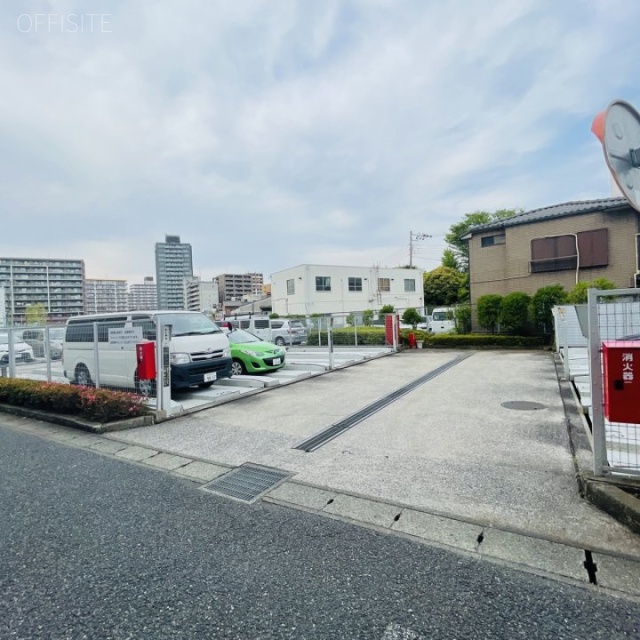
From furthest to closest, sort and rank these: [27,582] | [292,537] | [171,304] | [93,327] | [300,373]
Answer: [171,304] → [300,373] → [93,327] → [292,537] → [27,582]

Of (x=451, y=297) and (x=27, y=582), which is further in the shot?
(x=451, y=297)

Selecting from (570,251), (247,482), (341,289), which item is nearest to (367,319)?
(570,251)

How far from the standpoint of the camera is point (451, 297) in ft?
129

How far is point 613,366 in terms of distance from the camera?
2.70 meters

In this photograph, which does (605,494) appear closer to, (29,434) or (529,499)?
(529,499)

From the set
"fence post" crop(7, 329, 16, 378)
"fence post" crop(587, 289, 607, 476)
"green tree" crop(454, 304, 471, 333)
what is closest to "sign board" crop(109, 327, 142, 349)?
"fence post" crop(7, 329, 16, 378)

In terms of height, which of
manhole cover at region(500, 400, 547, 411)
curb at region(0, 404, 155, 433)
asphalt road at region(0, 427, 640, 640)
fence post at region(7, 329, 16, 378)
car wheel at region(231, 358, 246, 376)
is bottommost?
manhole cover at region(500, 400, 547, 411)

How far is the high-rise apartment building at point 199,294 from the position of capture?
3205 inches

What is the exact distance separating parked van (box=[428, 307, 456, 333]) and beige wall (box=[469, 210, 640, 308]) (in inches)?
45.5

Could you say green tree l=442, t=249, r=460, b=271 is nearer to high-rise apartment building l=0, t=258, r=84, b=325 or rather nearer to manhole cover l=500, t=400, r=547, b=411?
manhole cover l=500, t=400, r=547, b=411

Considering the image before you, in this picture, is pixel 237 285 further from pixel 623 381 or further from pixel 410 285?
pixel 623 381

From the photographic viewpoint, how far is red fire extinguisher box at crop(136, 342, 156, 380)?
5574mm

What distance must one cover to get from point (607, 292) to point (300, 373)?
24.6 ft

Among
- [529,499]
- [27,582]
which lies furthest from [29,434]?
[529,499]
